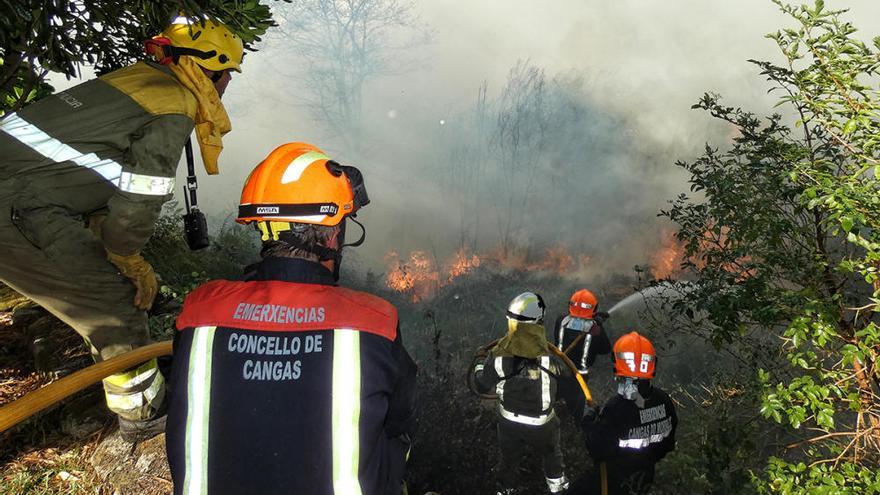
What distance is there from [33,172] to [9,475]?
6.40ft

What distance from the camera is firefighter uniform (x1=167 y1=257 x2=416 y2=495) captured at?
4.80ft

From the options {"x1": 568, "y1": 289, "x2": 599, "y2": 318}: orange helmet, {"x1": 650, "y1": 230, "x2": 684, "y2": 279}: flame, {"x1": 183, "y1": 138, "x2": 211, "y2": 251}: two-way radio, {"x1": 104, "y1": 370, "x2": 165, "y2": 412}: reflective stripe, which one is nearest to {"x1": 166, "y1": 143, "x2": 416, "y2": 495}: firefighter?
{"x1": 104, "y1": 370, "x2": 165, "y2": 412}: reflective stripe

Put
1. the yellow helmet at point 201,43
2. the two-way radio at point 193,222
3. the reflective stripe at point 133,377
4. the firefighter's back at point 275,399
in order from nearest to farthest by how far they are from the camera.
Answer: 1. the firefighter's back at point 275,399
2. the reflective stripe at point 133,377
3. the yellow helmet at point 201,43
4. the two-way radio at point 193,222

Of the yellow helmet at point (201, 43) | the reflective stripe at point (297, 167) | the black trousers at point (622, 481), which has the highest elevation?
the yellow helmet at point (201, 43)

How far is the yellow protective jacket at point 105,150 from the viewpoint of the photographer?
7.73 feet

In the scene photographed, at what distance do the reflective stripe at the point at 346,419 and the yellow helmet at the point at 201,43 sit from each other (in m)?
2.47

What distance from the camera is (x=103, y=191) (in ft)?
8.51

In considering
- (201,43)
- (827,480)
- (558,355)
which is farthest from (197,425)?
(558,355)

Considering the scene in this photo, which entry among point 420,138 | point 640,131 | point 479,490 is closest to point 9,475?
point 479,490

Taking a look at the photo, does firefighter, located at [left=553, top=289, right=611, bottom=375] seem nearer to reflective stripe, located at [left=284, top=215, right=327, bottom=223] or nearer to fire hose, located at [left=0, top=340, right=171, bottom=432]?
reflective stripe, located at [left=284, top=215, right=327, bottom=223]

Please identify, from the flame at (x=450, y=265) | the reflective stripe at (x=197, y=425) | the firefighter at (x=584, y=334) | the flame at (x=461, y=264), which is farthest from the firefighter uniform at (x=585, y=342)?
the flame at (x=461, y=264)

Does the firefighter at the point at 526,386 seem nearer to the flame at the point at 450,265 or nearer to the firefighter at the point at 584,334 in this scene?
the firefighter at the point at 584,334

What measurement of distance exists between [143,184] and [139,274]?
0.60 metres

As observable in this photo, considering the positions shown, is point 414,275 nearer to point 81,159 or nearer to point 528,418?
point 528,418
